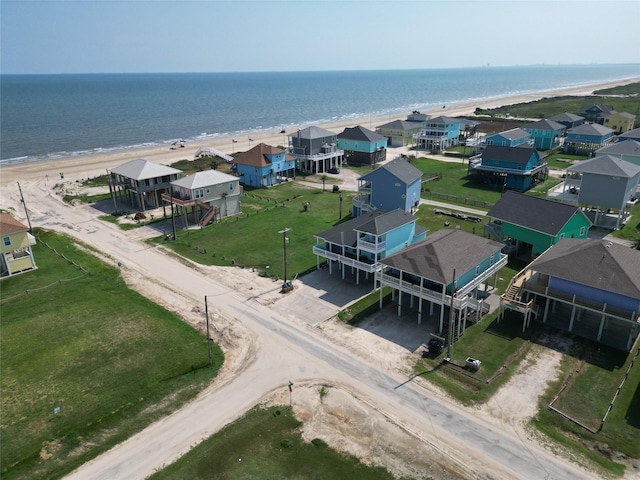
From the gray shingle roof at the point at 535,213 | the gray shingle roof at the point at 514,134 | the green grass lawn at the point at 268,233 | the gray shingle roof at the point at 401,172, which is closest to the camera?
the gray shingle roof at the point at 535,213

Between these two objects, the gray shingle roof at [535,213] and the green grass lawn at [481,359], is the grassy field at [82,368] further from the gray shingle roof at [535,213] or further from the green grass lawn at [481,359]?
the gray shingle roof at [535,213]

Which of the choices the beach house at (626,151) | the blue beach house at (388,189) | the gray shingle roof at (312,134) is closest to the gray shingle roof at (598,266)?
the blue beach house at (388,189)

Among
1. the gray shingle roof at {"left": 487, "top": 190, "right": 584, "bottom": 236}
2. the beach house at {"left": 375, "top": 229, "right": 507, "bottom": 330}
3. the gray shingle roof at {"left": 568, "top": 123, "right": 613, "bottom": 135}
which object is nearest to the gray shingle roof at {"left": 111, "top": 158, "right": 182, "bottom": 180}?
the beach house at {"left": 375, "top": 229, "right": 507, "bottom": 330}

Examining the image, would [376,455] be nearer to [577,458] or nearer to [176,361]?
[577,458]

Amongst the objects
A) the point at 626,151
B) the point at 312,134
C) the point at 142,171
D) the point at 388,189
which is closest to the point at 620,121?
the point at 626,151

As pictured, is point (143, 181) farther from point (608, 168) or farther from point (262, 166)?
point (608, 168)

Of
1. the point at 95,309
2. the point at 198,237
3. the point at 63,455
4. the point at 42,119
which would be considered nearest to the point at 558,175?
the point at 198,237
